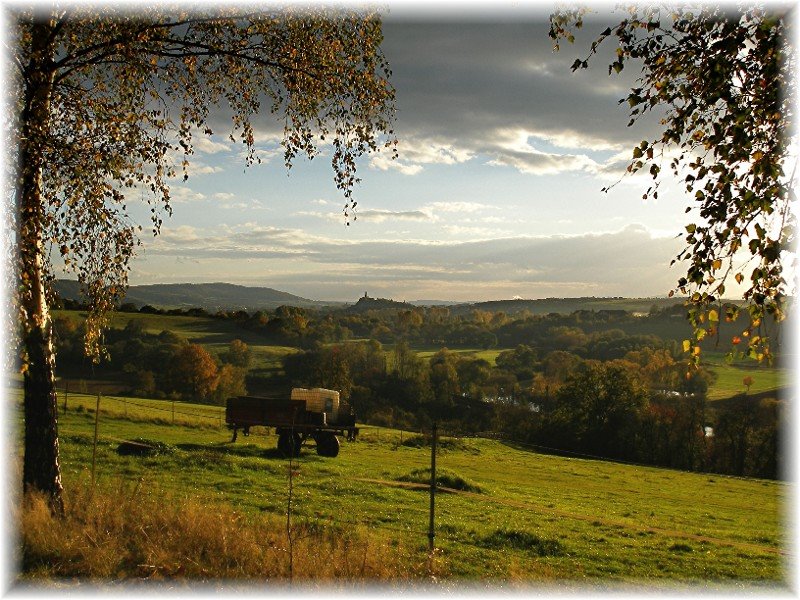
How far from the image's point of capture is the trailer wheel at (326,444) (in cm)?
2845

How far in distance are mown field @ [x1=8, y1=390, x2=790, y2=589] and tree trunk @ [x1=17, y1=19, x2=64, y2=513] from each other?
1412mm

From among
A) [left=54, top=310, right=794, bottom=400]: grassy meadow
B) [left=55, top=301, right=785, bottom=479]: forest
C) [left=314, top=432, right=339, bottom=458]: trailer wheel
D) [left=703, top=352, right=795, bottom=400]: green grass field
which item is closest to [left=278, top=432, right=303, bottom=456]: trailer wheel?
[left=314, top=432, right=339, bottom=458]: trailer wheel

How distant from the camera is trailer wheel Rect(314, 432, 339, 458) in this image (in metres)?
28.5

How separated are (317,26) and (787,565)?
1584cm

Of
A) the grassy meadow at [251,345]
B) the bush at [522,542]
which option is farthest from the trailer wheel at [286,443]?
the grassy meadow at [251,345]

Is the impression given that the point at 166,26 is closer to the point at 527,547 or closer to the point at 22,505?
the point at 22,505

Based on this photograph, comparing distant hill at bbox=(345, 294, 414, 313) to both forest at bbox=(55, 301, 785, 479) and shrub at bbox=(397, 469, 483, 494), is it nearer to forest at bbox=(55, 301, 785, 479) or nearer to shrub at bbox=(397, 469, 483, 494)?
forest at bbox=(55, 301, 785, 479)

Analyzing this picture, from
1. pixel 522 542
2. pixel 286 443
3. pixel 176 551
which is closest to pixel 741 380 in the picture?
pixel 286 443

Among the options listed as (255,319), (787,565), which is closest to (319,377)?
(255,319)

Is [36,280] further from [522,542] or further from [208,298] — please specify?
[208,298]

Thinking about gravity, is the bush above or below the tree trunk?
below

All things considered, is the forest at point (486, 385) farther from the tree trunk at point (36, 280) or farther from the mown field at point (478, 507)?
the tree trunk at point (36, 280)

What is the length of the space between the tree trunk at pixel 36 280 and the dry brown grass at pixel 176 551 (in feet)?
1.82

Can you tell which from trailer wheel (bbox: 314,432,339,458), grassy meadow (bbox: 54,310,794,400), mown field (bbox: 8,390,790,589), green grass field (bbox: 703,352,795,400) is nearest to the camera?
mown field (bbox: 8,390,790,589)
